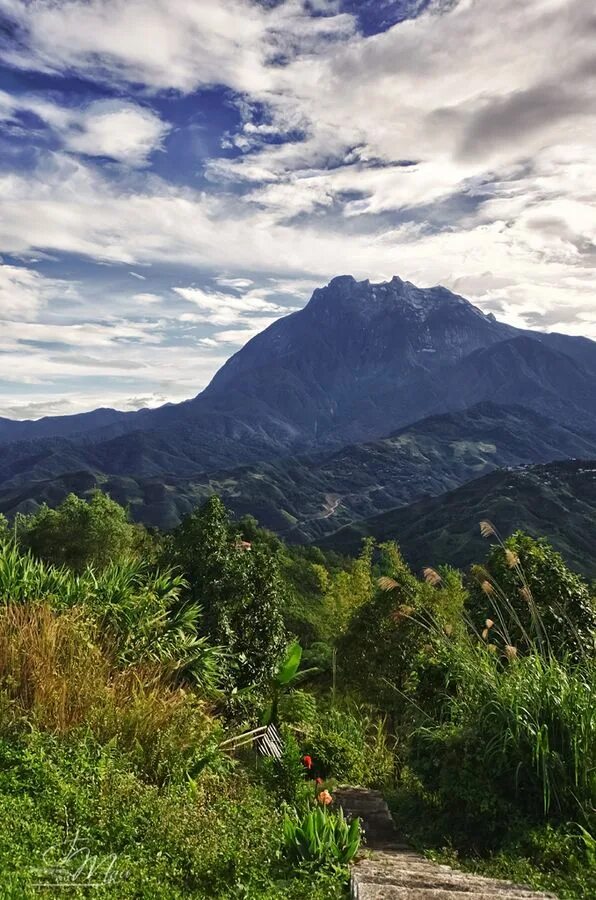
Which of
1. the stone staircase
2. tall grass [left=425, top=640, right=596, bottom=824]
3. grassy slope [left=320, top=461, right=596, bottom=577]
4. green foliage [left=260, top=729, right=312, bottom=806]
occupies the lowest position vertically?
grassy slope [left=320, top=461, right=596, bottom=577]

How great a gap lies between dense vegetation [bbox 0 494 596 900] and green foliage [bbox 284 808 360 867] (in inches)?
0.6

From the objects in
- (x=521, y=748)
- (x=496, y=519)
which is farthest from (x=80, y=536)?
(x=496, y=519)

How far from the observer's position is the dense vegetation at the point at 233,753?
161 inches

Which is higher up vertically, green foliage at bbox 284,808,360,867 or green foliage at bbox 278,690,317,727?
green foliage at bbox 284,808,360,867

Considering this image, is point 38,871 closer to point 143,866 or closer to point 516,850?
point 143,866

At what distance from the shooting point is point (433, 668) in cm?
752

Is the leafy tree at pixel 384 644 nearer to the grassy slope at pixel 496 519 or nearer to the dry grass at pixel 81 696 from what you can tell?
the dry grass at pixel 81 696

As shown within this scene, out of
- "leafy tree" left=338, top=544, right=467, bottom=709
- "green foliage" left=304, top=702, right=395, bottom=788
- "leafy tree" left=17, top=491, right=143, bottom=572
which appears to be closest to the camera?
"green foliage" left=304, top=702, right=395, bottom=788

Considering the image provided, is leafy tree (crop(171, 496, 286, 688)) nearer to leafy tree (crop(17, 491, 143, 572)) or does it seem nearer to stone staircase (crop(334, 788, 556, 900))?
stone staircase (crop(334, 788, 556, 900))

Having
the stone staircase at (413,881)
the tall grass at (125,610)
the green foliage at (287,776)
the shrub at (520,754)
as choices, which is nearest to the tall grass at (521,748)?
the shrub at (520,754)

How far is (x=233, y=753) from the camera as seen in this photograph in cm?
734

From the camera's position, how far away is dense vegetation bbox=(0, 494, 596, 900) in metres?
4.09

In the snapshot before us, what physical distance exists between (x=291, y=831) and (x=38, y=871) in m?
1.83

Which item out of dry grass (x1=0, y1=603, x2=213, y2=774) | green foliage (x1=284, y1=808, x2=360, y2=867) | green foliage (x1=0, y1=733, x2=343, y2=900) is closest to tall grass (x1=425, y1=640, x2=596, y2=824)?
green foliage (x1=284, y1=808, x2=360, y2=867)
